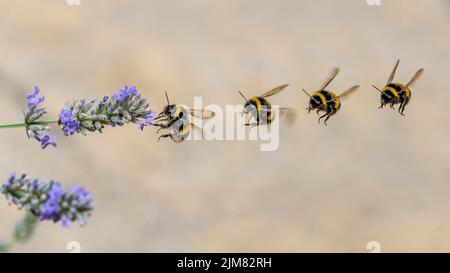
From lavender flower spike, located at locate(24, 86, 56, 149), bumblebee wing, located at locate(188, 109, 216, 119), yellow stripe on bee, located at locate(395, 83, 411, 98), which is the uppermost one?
yellow stripe on bee, located at locate(395, 83, 411, 98)

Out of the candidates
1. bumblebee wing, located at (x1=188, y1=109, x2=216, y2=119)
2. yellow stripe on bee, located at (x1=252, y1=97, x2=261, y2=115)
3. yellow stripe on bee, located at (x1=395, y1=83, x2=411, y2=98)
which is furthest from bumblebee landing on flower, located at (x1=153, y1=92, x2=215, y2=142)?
yellow stripe on bee, located at (x1=395, y1=83, x2=411, y2=98)

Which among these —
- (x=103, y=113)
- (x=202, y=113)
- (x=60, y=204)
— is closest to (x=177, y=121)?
(x=202, y=113)

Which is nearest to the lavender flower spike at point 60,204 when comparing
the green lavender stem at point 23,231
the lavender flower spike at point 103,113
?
the green lavender stem at point 23,231

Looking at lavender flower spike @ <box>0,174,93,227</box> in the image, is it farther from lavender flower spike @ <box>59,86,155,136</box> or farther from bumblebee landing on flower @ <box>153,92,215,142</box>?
bumblebee landing on flower @ <box>153,92,215,142</box>

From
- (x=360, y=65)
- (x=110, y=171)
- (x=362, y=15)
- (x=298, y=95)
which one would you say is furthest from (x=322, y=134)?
(x=110, y=171)

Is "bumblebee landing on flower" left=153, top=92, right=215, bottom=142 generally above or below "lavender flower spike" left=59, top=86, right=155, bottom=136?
above

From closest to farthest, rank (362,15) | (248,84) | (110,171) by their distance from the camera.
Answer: (110,171) < (248,84) < (362,15)
